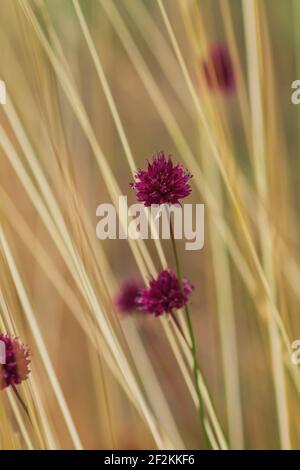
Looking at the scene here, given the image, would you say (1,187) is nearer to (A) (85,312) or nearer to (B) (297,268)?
(A) (85,312)

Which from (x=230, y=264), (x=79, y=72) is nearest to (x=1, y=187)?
(x=79, y=72)

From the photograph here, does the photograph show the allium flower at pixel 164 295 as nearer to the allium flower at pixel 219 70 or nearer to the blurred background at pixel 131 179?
the blurred background at pixel 131 179

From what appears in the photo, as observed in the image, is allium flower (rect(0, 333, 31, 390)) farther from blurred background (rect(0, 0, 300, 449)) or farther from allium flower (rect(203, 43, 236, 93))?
allium flower (rect(203, 43, 236, 93))

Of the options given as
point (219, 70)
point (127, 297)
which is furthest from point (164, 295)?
point (219, 70)

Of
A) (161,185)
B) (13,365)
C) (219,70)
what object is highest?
(219,70)

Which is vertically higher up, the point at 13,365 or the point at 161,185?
the point at 161,185

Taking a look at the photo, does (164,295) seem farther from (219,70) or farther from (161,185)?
(219,70)
